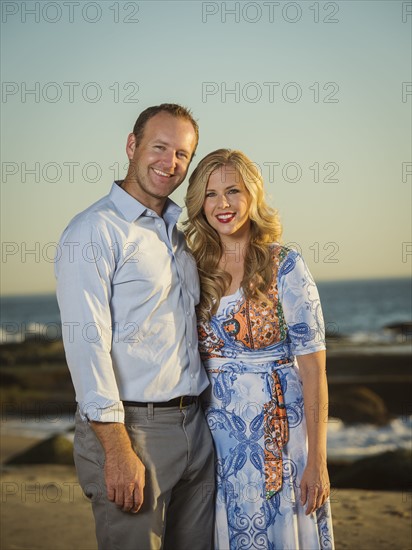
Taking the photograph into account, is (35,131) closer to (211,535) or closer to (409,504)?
(409,504)

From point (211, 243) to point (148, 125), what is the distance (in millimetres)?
467

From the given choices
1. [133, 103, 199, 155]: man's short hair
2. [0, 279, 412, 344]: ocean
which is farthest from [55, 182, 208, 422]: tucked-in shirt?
[0, 279, 412, 344]: ocean

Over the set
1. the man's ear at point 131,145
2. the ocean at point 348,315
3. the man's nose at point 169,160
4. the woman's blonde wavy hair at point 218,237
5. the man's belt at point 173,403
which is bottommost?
the ocean at point 348,315

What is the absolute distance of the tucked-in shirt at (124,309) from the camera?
205 centimetres

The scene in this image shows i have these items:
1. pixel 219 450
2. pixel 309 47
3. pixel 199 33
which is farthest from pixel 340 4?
pixel 219 450

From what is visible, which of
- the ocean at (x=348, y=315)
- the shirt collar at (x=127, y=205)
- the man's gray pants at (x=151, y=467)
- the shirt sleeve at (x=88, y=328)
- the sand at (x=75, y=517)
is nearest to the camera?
the shirt sleeve at (x=88, y=328)

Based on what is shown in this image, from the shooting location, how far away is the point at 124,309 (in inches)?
85.7

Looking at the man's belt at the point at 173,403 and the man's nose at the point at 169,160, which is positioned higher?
the man's nose at the point at 169,160

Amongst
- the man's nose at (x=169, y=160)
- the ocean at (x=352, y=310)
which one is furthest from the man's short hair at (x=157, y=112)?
the ocean at (x=352, y=310)

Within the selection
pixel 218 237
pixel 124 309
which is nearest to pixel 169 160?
pixel 218 237

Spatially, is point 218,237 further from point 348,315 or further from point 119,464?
point 348,315

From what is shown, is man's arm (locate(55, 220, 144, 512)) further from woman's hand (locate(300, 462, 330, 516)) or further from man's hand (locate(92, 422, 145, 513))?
woman's hand (locate(300, 462, 330, 516))

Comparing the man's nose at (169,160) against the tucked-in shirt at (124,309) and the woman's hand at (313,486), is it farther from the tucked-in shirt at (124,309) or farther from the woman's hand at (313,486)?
the woman's hand at (313,486)

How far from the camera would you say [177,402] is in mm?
2242
